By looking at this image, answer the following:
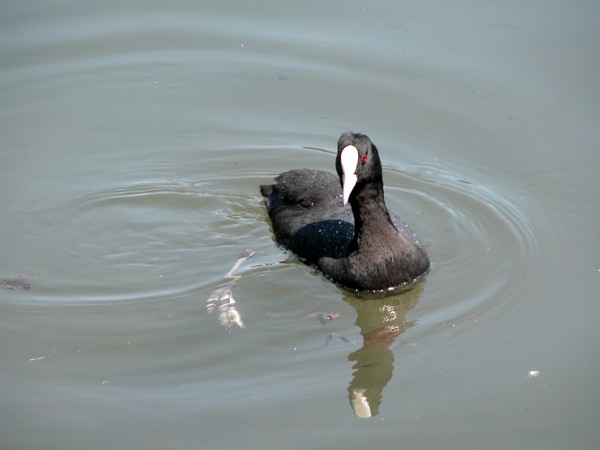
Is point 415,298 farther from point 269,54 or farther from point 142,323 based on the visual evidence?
point 269,54

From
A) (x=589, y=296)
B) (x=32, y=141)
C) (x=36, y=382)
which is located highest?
(x=32, y=141)

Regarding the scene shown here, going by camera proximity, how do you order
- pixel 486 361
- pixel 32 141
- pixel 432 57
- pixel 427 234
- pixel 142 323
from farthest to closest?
pixel 432 57, pixel 32 141, pixel 427 234, pixel 142 323, pixel 486 361

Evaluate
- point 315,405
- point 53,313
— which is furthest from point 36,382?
point 315,405

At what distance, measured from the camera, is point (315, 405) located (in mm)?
5262

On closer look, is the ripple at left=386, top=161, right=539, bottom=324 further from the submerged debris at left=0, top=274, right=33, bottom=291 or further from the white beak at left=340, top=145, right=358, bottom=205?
the submerged debris at left=0, top=274, right=33, bottom=291

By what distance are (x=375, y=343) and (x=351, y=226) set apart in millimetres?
1199

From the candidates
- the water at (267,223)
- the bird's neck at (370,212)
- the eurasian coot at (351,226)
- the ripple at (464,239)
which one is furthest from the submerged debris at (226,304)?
the ripple at (464,239)

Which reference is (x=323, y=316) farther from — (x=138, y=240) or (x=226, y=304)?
(x=138, y=240)

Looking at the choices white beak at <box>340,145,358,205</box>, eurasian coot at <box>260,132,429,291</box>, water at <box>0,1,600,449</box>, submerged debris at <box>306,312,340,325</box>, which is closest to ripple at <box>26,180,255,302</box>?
water at <box>0,1,600,449</box>

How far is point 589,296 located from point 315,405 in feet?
6.90

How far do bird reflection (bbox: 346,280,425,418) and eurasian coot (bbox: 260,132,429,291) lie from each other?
0.43 ft

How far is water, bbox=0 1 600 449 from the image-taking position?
5.26m

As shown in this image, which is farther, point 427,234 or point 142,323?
point 427,234

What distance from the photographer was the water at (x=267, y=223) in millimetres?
5262
